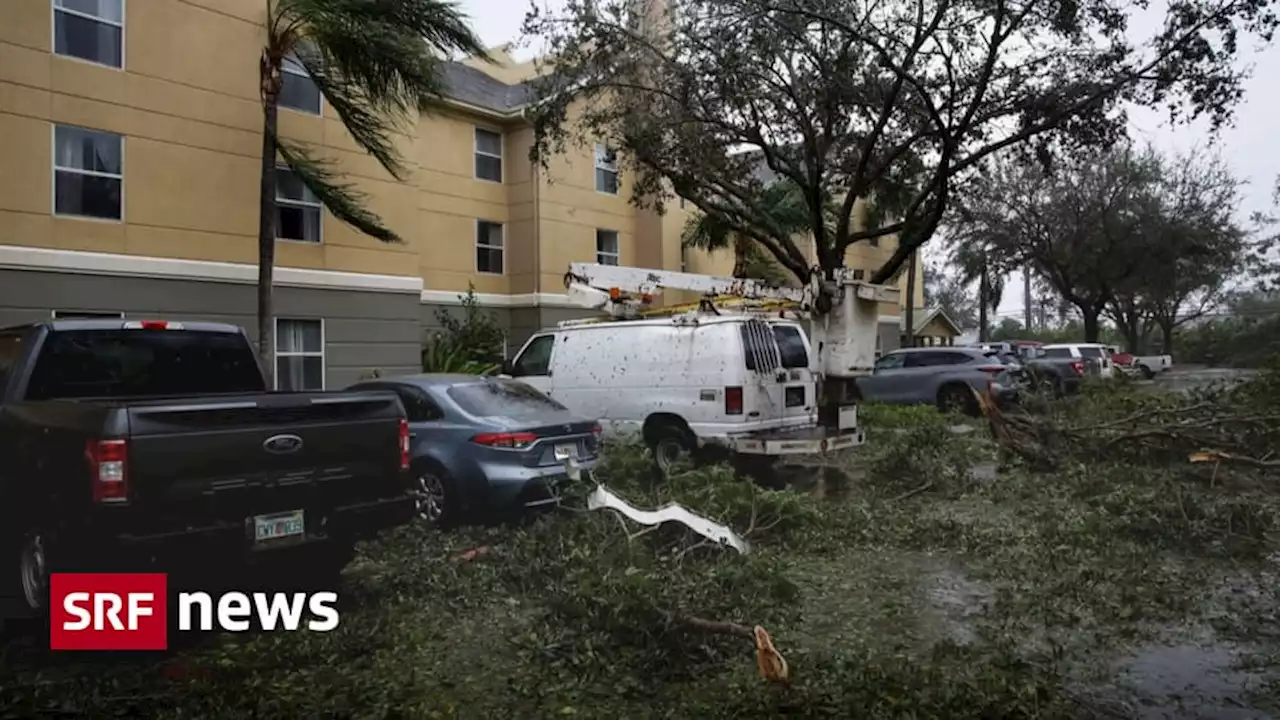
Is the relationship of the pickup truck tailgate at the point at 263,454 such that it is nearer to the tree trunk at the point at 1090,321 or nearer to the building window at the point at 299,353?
the building window at the point at 299,353

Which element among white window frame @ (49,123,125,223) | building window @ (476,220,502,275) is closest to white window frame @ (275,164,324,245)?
white window frame @ (49,123,125,223)

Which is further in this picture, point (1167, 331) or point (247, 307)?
point (1167, 331)

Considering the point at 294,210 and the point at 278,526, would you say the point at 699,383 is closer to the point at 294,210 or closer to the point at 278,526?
the point at 278,526

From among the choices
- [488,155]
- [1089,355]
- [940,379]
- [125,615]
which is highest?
[488,155]

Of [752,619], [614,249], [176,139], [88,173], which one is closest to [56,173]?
[88,173]

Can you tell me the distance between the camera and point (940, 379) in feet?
59.4

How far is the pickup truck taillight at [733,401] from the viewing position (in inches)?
396

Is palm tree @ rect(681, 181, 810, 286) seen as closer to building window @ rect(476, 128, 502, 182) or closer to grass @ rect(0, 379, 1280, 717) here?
building window @ rect(476, 128, 502, 182)

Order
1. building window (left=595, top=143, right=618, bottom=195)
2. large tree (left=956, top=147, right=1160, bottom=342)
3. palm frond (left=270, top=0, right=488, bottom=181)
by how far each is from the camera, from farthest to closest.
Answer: large tree (left=956, top=147, right=1160, bottom=342)
building window (left=595, top=143, right=618, bottom=195)
palm frond (left=270, top=0, right=488, bottom=181)

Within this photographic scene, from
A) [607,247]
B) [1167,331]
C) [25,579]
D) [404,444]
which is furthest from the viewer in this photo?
[1167,331]

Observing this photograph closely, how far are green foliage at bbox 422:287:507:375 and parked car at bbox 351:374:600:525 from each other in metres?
10.4

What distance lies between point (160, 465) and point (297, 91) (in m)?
12.6

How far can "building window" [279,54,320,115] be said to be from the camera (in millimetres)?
15453

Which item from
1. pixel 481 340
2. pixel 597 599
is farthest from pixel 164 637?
pixel 481 340
